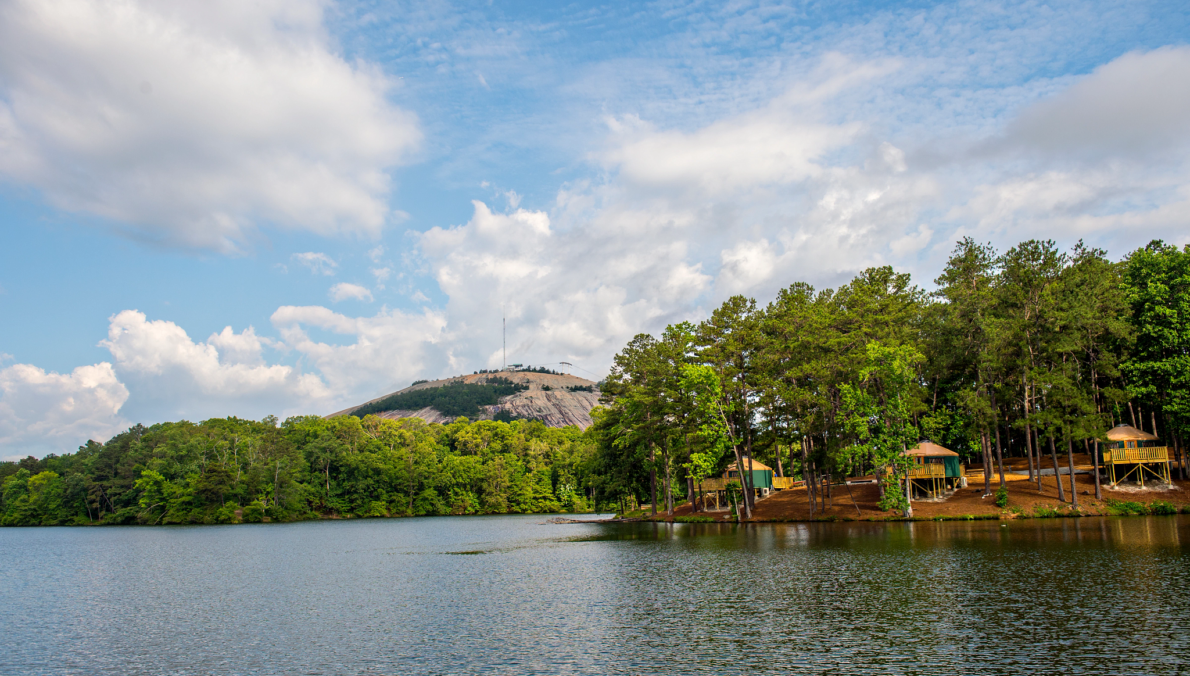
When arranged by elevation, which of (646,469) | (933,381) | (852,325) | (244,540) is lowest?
(244,540)

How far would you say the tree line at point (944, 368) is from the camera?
178 ft

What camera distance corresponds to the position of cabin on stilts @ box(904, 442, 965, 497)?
2422 inches

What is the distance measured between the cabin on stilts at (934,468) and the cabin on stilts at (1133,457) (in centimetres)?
1185

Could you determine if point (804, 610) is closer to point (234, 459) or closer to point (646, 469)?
point (646, 469)

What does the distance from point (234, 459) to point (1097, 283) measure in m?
128

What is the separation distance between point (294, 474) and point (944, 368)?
10859cm

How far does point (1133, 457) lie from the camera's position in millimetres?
58031

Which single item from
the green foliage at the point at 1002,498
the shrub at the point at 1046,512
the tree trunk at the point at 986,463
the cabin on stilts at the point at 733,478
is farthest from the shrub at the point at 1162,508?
the cabin on stilts at the point at 733,478

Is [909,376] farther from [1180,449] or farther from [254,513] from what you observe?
[254,513]

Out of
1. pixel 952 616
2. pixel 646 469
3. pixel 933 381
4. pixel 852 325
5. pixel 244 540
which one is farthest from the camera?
pixel 646 469

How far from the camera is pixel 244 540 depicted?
71.6 metres

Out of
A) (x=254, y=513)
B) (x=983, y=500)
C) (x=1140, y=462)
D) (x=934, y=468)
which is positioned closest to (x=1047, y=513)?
(x=983, y=500)

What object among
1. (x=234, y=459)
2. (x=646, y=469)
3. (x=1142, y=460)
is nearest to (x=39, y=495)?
(x=234, y=459)

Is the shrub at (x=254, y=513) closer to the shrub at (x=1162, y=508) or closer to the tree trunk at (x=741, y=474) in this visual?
the tree trunk at (x=741, y=474)
